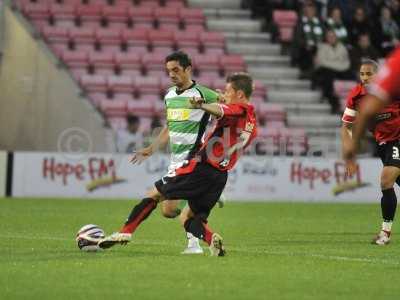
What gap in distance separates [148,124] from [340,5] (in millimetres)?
6720

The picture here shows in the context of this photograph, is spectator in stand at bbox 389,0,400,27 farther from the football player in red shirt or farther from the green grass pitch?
the football player in red shirt

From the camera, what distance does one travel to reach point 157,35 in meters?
26.1

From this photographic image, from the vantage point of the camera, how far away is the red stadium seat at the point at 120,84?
967 inches

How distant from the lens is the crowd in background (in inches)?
1002

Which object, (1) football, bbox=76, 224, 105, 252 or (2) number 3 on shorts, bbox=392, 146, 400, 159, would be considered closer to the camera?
(1) football, bbox=76, 224, 105, 252

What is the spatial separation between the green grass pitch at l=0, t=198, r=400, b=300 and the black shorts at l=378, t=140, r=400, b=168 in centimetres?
89

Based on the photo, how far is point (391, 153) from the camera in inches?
489

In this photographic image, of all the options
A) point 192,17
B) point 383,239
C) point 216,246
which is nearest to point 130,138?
point 192,17

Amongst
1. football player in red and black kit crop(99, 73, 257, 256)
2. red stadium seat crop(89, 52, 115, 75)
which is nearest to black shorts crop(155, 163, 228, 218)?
football player in red and black kit crop(99, 73, 257, 256)

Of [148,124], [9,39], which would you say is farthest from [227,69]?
[9,39]

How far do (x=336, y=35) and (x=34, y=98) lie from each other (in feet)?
23.3

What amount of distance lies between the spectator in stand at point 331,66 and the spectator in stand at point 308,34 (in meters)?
0.28

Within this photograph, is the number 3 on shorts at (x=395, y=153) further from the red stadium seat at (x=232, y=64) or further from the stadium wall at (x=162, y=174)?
the red stadium seat at (x=232, y=64)

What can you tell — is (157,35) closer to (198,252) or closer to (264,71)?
(264,71)
